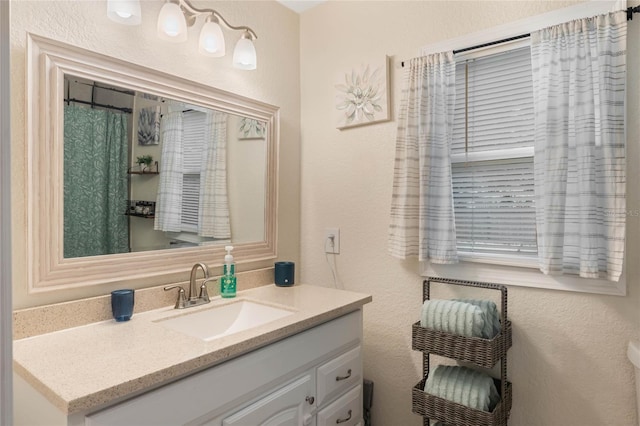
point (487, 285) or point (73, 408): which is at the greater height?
point (487, 285)

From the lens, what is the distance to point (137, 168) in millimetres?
1434

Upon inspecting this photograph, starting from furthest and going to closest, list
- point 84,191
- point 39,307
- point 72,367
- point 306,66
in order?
point 306,66
point 84,191
point 39,307
point 72,367

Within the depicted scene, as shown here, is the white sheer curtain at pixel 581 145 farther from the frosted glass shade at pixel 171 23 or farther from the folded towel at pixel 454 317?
the frosted glass shade at pixel 171 23

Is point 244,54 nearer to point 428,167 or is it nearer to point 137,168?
point 137,168

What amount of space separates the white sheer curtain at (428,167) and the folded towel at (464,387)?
437mm

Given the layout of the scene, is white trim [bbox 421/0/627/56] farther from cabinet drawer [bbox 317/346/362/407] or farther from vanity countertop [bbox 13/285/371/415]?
cabinet drawer [bbox 317/346/362/407]

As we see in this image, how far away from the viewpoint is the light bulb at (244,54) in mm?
1724

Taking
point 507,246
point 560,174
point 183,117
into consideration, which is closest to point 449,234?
point 507,246

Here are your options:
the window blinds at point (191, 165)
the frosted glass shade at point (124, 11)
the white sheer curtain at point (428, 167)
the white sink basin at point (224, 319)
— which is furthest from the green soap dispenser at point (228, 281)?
the frosted glass shade at point (124, 11)

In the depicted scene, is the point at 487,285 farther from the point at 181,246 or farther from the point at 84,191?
the point at 84,191

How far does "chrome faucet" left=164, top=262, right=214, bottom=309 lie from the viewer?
4.90ft

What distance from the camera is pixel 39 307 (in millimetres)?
1177

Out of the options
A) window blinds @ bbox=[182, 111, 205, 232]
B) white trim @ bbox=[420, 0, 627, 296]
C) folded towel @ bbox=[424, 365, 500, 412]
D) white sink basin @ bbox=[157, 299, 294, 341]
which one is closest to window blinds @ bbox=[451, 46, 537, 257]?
white trim @ bbox=[420, 0, 627, 296]

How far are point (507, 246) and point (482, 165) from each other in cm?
36
